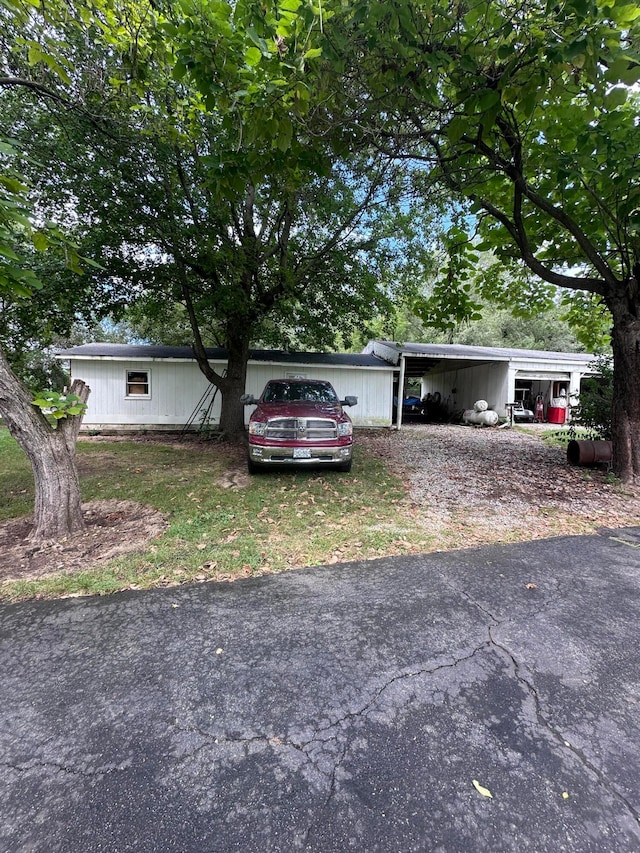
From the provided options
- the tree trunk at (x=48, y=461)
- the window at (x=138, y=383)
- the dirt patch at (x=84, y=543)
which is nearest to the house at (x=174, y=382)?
the window at (x=138, y=383)

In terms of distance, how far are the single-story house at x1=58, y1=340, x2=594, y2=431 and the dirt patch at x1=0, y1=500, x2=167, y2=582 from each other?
8632 millimetres

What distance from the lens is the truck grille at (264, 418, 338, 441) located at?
20.9ft

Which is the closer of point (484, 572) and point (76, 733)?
point (76, 733)

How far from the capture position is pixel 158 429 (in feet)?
45.1

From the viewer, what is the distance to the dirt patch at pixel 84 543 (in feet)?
11.6

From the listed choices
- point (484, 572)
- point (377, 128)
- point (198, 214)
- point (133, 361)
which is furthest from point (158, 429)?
point (484, 572)

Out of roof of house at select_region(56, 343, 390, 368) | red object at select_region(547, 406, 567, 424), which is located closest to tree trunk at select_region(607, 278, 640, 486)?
roof of house at select_region(56, 343, 390, 368)

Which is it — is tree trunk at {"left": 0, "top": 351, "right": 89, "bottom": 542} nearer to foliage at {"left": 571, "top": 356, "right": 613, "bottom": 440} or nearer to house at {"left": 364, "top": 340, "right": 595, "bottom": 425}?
foliage at {"left": 571, "top": 356, "right": 613, "bottom": 440}

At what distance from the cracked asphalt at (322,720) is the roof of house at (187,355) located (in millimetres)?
11474

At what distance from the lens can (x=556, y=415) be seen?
1630 cm

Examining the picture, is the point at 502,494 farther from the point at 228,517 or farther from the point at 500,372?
the point at 500,372

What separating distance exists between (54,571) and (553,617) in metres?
4.20

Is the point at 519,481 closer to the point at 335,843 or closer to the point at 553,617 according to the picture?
the point at 553,617

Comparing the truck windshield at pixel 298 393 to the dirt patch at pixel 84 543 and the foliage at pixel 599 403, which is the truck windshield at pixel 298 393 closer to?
the dirt patch at pixel 84 543
